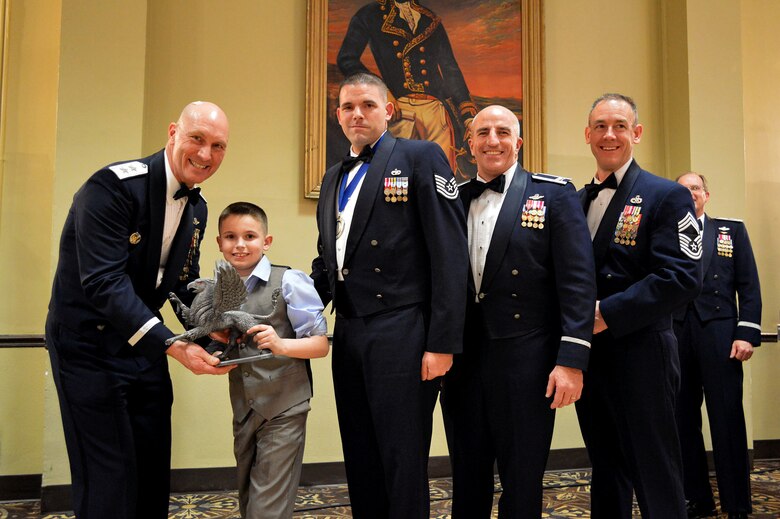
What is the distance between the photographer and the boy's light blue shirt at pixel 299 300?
2.52 meters

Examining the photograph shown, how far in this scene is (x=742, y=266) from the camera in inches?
161

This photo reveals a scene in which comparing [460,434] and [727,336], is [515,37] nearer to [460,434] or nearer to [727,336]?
[727,336]

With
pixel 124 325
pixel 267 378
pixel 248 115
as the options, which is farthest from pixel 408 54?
pixel 124 325

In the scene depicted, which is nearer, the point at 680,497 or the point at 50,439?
the point at 680,497

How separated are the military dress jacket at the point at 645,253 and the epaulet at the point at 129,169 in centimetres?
166

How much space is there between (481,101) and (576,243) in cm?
260

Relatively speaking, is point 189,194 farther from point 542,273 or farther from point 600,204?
point 600,204

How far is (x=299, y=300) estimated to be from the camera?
2543 millimetres

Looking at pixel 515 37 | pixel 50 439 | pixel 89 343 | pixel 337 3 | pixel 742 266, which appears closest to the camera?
pixel 89 343

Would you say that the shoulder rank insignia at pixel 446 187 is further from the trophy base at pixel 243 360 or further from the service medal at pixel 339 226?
the trophy base at pixel 243 360

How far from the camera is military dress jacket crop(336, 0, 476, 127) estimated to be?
15.0 feet

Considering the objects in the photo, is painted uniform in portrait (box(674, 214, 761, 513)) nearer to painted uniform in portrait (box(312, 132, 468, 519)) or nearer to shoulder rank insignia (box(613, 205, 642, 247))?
shoulder rank insignia (box(613, 205, 642, 247))

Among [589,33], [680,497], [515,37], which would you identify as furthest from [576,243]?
[589,33]

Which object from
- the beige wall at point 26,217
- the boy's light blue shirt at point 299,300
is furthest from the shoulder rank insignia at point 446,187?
the beige wall at point 26,217
